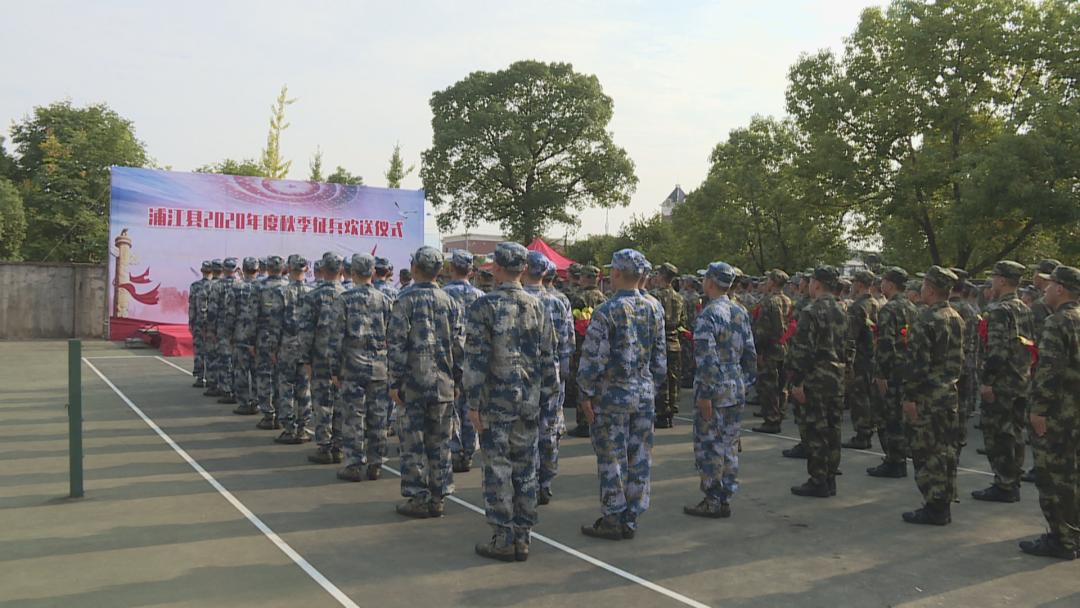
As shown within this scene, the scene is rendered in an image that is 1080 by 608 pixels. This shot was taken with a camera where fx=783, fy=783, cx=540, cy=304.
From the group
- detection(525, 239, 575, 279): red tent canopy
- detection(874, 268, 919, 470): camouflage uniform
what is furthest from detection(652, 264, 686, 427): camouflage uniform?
detection(525, 239, 575, 279): red tent canopy

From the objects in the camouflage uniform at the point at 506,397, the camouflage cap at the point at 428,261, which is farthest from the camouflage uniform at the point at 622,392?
the camouflage cap at the point at 428,261

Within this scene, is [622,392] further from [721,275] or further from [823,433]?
[823,433]

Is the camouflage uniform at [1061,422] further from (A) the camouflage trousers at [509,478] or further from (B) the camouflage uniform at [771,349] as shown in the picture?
(B) the camouflage uniform at [771,349]

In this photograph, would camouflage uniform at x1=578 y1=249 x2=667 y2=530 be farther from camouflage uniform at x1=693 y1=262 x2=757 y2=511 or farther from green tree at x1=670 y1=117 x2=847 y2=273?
green tree at x1=670 y1=117 x2=847 y2=273

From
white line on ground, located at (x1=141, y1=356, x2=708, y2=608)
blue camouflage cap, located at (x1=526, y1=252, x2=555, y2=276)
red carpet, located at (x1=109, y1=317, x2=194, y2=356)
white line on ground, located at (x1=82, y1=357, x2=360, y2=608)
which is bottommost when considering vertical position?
white line on ground, located at (x1=141, y1=356, x2=708, y2=608)

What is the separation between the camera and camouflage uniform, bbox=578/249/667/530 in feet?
19.8

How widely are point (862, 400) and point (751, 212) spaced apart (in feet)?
84.3

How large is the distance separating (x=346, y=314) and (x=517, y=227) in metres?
35.9

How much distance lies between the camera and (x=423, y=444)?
665 centimetres

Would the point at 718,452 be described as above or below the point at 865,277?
below

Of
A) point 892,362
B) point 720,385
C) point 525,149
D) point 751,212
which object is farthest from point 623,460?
point 525,149

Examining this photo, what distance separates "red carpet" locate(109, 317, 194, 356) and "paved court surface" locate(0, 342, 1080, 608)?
1205 centimetres

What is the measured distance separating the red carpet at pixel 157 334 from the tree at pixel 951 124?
19.8 m

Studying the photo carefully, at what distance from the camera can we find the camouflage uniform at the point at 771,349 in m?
11.5
